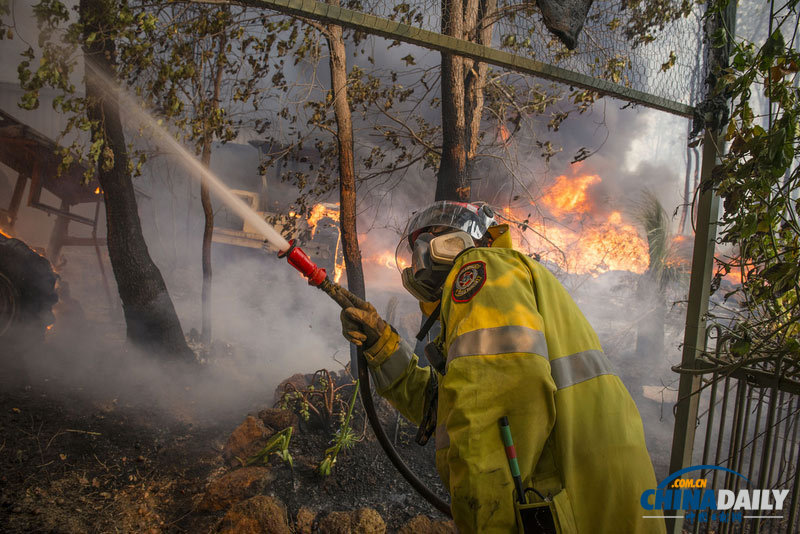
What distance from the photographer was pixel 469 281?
5.14 ft

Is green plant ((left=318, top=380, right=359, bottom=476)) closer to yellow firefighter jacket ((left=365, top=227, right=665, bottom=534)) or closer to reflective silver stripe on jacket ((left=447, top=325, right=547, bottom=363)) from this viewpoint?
yellow firefighter jacket ((left=365, top=227, right=665, bottom=534))

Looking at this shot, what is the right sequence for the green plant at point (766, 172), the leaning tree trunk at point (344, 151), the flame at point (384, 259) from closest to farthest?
the green plant at point (766, 172), the leaning tree trunk at point (344, 151), the flame at point (384, 259)

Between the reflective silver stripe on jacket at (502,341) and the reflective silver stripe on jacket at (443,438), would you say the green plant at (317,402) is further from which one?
the reflective silver stripe on jacket at (502,341)

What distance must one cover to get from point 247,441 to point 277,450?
1.45 ft

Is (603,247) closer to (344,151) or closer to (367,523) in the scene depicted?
(344,151)

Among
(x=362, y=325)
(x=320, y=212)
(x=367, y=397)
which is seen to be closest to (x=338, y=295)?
(x=362, y=325)

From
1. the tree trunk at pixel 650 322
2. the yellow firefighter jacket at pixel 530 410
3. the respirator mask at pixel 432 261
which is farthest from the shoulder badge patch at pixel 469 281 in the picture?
the tree trunk at pixel 650 322

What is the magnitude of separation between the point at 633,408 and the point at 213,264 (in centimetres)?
1015

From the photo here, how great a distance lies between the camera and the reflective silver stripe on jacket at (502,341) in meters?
1.38

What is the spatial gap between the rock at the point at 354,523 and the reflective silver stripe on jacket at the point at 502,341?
2414 mm

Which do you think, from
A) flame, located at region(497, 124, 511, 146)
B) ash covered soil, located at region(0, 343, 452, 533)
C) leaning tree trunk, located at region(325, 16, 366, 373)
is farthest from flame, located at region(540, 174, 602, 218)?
ash covered soil, located at region(0, 343, 452, 533)

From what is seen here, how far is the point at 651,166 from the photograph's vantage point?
1328 cm

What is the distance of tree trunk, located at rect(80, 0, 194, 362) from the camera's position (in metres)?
4.99

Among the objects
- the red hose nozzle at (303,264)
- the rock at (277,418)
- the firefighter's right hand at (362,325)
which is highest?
the red hose nozzle at (303,264)
